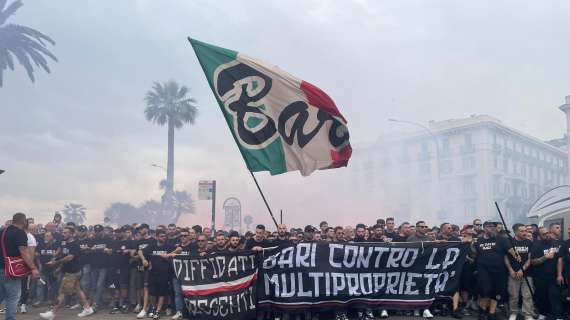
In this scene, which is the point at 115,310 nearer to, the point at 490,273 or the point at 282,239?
the point at 282,239

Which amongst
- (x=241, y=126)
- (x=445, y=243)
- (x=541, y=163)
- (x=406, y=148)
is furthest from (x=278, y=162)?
(x=541, y=163)

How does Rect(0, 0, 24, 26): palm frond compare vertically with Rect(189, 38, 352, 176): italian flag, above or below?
above

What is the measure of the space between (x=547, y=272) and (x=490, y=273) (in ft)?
3.54

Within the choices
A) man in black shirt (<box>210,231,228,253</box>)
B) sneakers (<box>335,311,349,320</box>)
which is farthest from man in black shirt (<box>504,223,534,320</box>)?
man in black shirt (<box>210,231,228,253</box>)

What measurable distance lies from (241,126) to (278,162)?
970mm

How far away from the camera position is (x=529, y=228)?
10094mm

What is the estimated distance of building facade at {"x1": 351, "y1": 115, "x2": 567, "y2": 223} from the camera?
66.5m

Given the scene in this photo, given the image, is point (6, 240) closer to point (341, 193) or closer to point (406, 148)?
point (341, 193)

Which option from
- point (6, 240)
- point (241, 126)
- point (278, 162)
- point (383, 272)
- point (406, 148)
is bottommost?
point (383, 272)

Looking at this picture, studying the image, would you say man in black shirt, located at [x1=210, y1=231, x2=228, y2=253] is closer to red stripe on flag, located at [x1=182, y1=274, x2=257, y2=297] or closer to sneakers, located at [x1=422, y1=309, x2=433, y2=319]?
red stripe on flag, located at [x1=182, y1=274, x2=257, y2=297]

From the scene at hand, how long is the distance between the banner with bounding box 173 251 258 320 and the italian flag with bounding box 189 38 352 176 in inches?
69.7

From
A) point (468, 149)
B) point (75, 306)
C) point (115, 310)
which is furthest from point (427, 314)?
point (468, 149)

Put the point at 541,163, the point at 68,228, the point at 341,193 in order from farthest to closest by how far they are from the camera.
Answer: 1. the point at 541,163
2. the point at 341,193
3. the point at 68,228

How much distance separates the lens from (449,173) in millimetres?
71000
